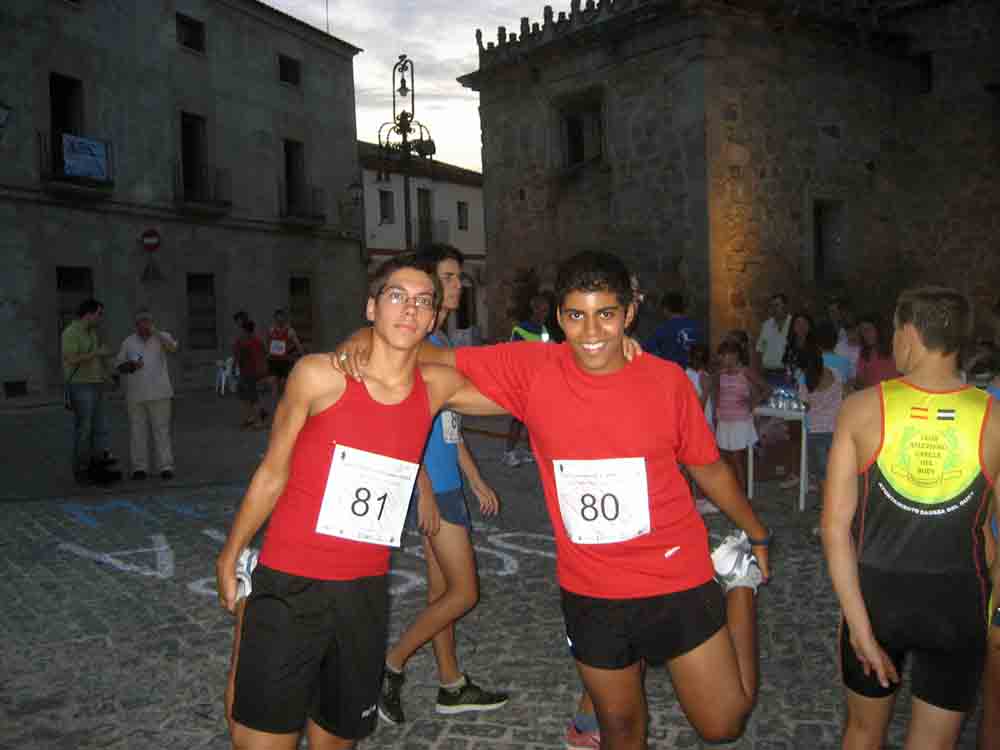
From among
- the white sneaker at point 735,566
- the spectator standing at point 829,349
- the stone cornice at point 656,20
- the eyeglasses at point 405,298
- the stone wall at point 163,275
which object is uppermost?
the stone cornice at point 656,20

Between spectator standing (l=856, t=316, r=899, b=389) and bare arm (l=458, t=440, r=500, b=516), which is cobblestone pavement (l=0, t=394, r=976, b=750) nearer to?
bare arm (l=458, t=440, r=500, b=516)

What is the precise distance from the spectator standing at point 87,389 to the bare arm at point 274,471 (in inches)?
292

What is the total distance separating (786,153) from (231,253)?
1430cm

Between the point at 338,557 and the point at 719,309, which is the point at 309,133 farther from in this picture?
the point at 338,557

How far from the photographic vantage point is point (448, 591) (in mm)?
3809

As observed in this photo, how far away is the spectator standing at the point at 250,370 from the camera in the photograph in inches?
563

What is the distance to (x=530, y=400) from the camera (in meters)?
2.79

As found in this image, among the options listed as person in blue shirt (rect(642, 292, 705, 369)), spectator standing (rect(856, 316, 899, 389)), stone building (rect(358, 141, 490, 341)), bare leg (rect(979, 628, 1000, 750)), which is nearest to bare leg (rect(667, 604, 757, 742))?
bare leg (rect(979, 628, 1000, 750))

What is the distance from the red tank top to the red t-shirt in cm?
45

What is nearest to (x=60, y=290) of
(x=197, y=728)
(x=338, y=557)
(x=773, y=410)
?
(x=773, y=410)

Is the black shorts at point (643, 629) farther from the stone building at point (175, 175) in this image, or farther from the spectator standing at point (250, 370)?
the stone building at point (175, 175)

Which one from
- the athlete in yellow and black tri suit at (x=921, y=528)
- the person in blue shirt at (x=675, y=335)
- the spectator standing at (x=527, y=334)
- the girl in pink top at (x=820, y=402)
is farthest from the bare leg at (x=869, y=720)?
the person in blue shirt at (x=675, y=335)

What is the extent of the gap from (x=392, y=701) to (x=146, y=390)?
6652 mm

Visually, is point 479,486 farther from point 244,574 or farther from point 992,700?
point 992,700
